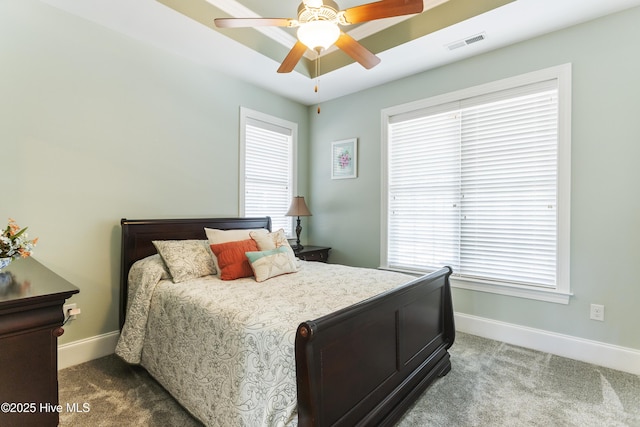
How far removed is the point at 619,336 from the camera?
2379 millimetres

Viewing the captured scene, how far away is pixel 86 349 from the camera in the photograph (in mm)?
2492

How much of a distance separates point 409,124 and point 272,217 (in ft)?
6.65

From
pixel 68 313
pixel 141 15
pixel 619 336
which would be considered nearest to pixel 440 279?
pixel 619 336

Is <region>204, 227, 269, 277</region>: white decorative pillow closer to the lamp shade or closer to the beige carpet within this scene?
the lamp shade

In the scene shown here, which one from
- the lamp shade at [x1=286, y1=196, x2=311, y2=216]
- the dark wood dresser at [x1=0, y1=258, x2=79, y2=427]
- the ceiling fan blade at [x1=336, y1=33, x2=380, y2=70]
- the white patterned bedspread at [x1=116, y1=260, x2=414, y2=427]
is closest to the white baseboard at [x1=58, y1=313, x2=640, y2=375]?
the white patterned bedspread at [x1=116, y1=260, x2=414, y2=427]

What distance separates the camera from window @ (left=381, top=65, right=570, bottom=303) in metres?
2.65

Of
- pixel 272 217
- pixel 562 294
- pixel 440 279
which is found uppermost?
pixel 272 217

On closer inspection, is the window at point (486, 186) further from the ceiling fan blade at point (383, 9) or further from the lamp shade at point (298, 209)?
the ceiling fan blade at point (383, 9)

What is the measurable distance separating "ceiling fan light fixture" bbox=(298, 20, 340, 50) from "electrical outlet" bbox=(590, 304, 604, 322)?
285cm

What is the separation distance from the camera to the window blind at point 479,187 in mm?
2703

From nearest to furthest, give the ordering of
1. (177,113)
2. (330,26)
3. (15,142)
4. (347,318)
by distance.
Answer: (347,318) < (330,26) < (15,142) < (177,113)

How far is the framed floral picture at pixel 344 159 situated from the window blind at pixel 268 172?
23.3 inches

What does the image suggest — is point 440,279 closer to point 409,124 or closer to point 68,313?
point 409,124

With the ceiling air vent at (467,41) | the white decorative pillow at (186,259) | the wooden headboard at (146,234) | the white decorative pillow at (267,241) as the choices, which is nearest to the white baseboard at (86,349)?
the wooden headboard at (146,234)
